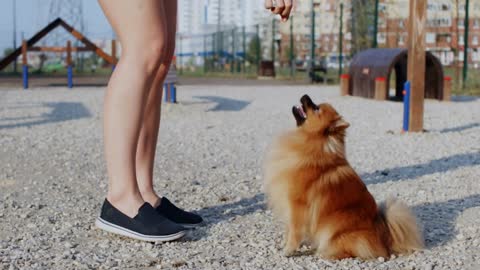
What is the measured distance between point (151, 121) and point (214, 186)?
1364 mm

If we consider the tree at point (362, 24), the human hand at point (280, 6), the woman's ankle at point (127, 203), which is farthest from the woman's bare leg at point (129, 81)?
the tree at point (362, 24)

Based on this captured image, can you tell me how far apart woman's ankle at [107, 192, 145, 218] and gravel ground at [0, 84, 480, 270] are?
0.47ft

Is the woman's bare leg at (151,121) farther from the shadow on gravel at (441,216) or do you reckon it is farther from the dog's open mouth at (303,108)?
the shadow on gravel at (441,216)

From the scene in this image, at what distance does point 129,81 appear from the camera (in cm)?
289

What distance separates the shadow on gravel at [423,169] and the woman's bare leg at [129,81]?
2.20m

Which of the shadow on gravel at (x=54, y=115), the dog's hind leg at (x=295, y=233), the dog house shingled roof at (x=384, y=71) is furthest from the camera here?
the dog house shingled roof at (x=384, y=71)

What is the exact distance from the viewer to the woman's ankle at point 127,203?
2979 mm

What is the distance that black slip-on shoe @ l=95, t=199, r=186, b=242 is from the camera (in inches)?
116

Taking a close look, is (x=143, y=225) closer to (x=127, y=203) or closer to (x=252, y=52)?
(x=127, y=203)

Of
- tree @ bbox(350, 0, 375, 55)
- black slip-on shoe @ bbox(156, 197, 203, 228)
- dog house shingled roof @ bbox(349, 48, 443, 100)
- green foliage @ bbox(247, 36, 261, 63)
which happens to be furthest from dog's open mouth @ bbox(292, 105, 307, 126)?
green foliage @ bbox(247, 36, 261, 63)

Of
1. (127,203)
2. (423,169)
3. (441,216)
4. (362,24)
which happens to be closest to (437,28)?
(362,24)

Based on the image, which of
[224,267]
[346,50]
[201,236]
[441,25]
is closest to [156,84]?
[201,236]

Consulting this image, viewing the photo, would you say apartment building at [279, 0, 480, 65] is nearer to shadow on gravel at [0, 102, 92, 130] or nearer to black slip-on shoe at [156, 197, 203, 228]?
shadow on gravel at [0, 102, 92, 130]

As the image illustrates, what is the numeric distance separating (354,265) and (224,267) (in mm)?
522
